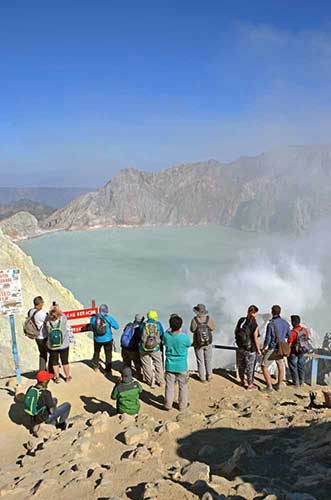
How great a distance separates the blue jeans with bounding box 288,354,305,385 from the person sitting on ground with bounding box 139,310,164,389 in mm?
2331

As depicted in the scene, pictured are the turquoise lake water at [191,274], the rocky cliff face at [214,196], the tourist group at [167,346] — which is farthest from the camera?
the rocky cliff face at [214,196]

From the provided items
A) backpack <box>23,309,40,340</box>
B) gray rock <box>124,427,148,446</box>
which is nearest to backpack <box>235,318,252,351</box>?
gray rock <box>124,427,148,446</box>

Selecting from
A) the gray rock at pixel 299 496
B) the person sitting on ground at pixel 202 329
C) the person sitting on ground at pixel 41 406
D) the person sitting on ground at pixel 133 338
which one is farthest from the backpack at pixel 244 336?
the gray rock at pixel 299 496

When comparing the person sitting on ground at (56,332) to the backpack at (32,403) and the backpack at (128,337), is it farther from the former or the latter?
the backpack at (32,403)

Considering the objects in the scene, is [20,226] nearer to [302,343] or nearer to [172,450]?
[302,343]

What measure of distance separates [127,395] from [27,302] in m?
10.3

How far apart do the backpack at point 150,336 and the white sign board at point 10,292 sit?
7.01 feet

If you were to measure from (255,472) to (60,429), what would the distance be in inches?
117

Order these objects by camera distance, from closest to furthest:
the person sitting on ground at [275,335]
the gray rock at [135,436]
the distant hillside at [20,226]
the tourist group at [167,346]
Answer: the gray rock at [135,436]
the tourist group at [167,346]
the person sitting on ground at [275,335]
the distant hillside at [20,226]

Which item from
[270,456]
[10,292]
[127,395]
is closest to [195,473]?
[270,456]

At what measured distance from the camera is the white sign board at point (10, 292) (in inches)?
294

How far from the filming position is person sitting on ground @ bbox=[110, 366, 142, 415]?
21.1 ft

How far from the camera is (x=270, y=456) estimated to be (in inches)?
202

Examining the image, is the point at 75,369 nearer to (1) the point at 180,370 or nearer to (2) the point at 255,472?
(1) the point at 180,370
